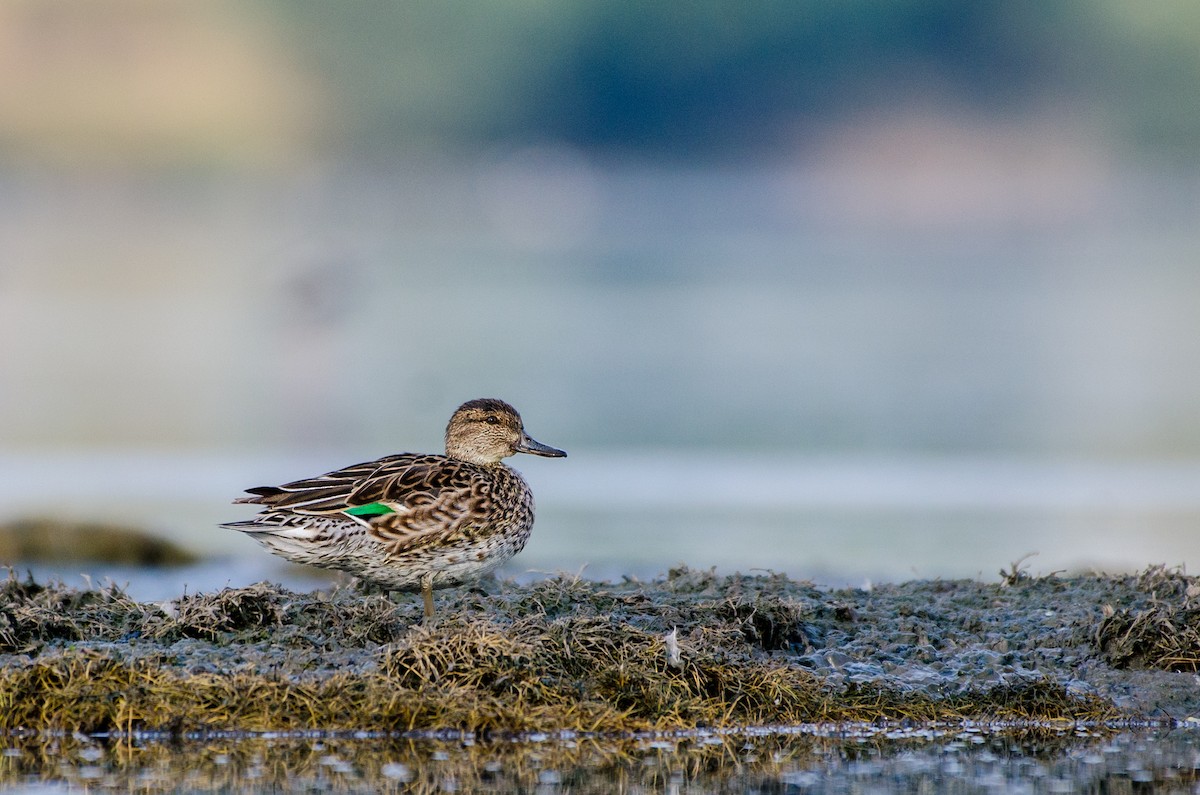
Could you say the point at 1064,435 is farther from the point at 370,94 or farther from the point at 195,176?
the point at 370,94

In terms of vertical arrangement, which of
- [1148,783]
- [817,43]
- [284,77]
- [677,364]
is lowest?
[1148,783]

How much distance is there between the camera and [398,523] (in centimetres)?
873

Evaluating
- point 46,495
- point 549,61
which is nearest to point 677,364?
A: point 46,495

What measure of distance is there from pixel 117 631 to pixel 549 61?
84367 millimetres

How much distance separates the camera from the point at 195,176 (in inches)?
2936

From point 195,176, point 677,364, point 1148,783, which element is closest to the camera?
point 1148,783

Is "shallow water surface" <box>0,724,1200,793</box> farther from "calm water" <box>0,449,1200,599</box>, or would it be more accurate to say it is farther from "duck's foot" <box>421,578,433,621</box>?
"calm water" <box>0,449,1200,599</box>

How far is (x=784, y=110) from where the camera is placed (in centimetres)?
9100

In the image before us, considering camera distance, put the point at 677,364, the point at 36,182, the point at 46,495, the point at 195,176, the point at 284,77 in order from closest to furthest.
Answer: the point at 46,495 < the point at 677,364 < the point at 36,182 < the point at 195,176 < the point at 284,77

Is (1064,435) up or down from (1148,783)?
Result: up

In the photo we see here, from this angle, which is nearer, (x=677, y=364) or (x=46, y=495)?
(x=46, y=495)

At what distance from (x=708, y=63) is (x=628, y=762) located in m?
91.4

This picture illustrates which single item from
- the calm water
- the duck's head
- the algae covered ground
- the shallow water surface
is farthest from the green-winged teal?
the calm water

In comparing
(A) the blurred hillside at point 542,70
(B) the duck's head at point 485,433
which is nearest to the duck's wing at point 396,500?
(B) the duck's head at point 485,433
